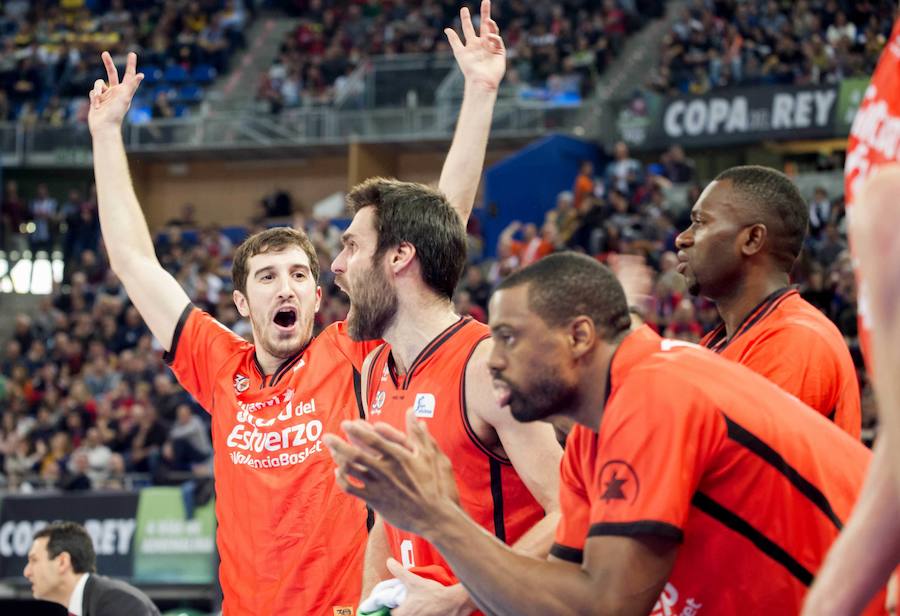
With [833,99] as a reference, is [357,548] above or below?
below

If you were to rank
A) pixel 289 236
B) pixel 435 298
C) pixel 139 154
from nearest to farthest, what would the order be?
pixel 435 298, pixel 289 236, pixel 139 154

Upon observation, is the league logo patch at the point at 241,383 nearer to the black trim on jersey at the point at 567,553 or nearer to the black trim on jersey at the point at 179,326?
the black trim on jersey at the point at 179,326

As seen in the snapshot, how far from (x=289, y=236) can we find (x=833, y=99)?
1623 centimetres

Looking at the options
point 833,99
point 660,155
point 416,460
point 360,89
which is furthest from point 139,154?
point 416,460

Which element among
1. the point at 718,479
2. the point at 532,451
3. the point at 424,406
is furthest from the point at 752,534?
the point at 424,406

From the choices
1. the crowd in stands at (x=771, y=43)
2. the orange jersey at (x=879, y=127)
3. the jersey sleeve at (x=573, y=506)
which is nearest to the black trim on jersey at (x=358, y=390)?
the jersey sleeve at (x=573, y=506)

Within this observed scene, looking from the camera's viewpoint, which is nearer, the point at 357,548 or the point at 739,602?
the point at 739,602

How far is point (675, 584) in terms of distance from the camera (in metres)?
3.16

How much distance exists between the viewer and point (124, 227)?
566 centimetres

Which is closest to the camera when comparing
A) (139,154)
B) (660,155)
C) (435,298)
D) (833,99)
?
(435,298)

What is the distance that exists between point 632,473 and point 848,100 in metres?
18.3

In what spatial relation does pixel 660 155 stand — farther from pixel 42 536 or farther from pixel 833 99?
pixel 42 536

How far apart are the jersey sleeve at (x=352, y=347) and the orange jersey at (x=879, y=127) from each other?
285 centimetres

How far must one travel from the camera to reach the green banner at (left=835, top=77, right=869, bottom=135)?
19797mm
